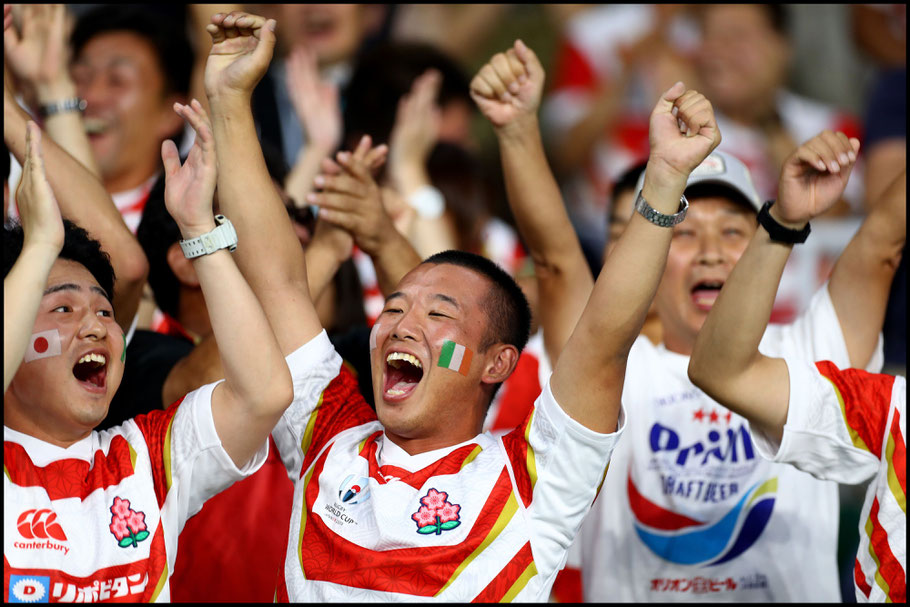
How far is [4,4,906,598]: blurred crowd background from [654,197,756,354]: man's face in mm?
320

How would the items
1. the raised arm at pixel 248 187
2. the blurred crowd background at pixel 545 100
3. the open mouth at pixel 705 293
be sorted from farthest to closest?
the blurred crowd background at pixel 545 100
the open mouth at pixel 705 293
the raised arm at pixel 248 187

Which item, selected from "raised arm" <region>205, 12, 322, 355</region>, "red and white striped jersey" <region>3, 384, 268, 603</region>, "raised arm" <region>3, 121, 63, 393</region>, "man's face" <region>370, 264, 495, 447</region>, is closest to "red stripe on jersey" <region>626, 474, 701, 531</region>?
"man's face" <region>370, 264, 495, 447</region>

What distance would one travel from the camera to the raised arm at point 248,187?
293 cm

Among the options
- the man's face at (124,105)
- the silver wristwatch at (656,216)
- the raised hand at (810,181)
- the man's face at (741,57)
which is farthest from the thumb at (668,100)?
the man's face at (741,57)

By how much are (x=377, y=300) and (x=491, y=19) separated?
109 inches

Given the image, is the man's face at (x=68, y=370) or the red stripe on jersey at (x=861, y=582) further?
the red stripe on jersey at (x=861, y=582)

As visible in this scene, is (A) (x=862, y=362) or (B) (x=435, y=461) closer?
(B) (x=435, y=461)

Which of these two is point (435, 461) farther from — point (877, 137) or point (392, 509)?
point (877, 137)

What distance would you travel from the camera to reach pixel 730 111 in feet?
20.9

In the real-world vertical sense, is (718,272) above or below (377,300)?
above

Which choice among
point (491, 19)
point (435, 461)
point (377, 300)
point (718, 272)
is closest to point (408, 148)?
point (377, 300)

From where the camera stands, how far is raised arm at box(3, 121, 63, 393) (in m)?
2.37

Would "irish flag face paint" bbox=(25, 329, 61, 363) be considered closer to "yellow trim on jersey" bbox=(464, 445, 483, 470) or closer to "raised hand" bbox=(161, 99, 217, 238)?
"raised hand" bbox=(161, 99, 217, 238)

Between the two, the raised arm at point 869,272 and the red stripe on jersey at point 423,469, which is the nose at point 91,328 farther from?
the raised arm at point 869,272
